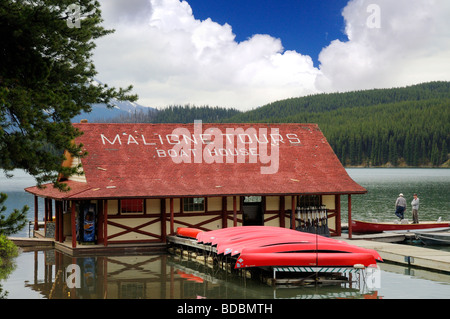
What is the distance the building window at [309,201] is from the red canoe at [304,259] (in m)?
10.1

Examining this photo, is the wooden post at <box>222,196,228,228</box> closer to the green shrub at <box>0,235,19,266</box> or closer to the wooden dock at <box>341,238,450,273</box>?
the wooden dock at <box>341,238,450,273</box>

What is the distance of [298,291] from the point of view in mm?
18172

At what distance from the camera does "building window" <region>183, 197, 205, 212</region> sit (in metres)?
27.5

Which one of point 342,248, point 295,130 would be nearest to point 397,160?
point 295,130

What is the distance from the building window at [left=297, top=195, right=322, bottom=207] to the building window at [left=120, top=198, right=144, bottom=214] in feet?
24.2

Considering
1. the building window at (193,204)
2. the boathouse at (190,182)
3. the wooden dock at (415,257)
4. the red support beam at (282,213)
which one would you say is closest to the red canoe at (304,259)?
the wooden dock at (415,257)

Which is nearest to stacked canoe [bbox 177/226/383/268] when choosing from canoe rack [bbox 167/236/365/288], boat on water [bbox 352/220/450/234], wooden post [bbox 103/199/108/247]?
canoe rack [bbox 167/236/365/288]

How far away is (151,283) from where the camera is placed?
1925 centimetres

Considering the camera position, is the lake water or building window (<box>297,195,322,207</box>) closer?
the lake water

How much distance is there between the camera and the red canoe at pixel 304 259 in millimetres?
18281

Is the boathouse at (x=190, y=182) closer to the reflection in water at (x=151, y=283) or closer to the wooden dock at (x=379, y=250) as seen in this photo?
the wooden dock at (x=379, y=250)

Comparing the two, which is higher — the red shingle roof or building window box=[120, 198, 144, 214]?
the red shingle roof

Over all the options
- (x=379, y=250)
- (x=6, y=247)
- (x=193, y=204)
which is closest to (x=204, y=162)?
(x=193, y=204)

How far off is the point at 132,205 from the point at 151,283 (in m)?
7.72
